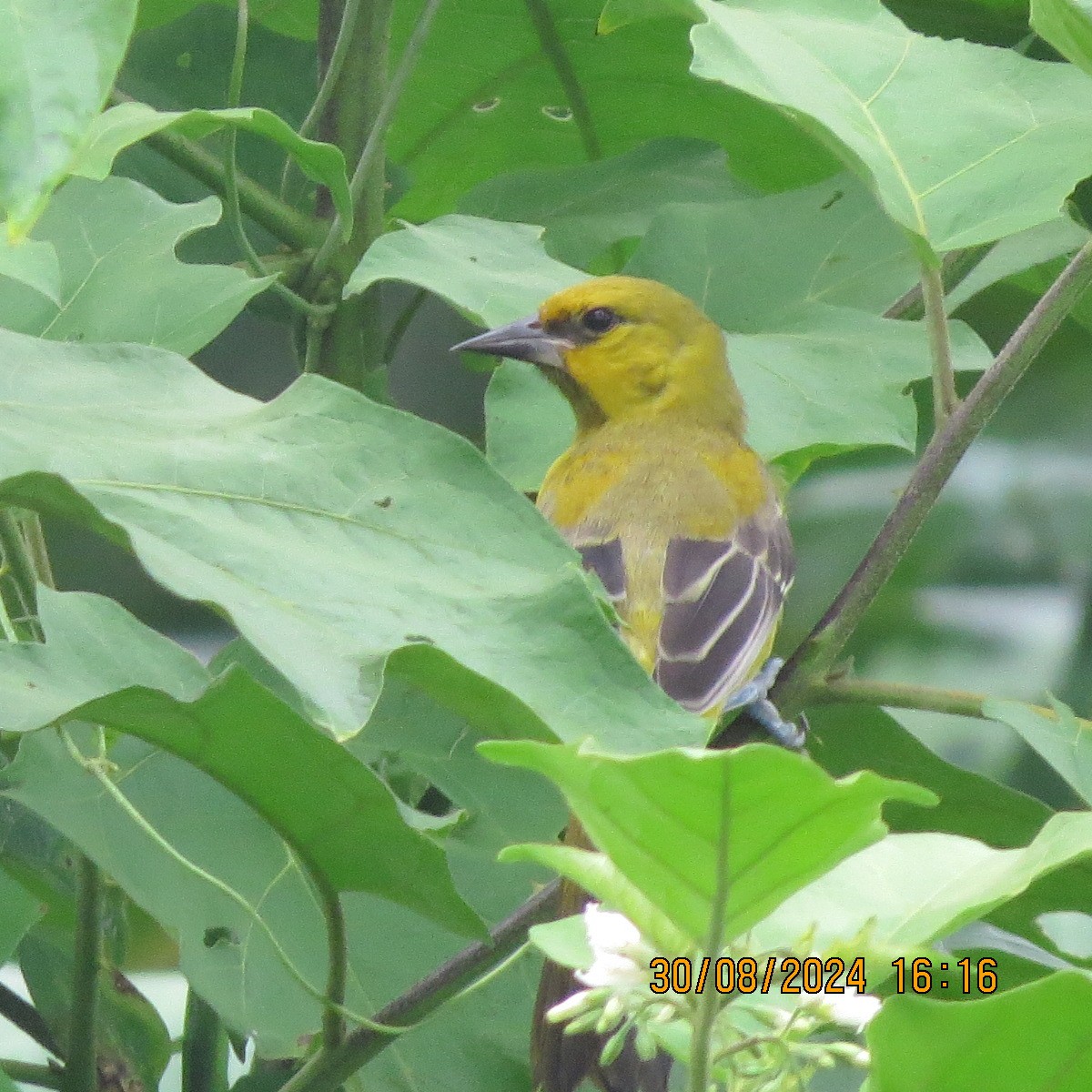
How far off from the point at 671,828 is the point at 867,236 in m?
1.55

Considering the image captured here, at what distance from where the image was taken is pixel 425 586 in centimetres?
121

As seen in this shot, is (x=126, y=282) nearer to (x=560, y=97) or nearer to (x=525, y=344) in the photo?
(x=560, y=97)

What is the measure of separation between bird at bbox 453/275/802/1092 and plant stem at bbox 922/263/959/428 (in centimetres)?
39

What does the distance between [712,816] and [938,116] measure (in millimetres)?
1098

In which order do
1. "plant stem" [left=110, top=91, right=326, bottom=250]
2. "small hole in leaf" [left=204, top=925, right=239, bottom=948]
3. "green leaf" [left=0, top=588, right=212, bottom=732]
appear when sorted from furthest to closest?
"plant stem" [left=110, top=91, right=326, bottom=250], "small hole in leaf" [left=204, top=925, right=239, bottom=948], "green leaf" [left=0, top=588, right=212, bottom=732]

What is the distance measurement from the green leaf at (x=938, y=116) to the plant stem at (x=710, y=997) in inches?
36.5

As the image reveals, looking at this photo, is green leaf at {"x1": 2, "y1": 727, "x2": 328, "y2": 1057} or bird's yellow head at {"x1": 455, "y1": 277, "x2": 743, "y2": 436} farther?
bird's yellow head at {"x1": 455, "y1": 277, "x2": 743, "y2": 436}

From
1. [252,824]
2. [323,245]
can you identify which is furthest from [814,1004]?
[323,245]

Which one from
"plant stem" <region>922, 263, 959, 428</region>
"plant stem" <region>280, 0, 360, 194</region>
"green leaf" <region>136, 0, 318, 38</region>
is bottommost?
"plant stem" <region>922, 263, 959, 428</region>

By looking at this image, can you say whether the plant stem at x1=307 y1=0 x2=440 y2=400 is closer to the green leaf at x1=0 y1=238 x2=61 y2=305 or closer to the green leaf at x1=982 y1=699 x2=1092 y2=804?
the green leaf at x1=0 y1=238 x2=61 y2=305

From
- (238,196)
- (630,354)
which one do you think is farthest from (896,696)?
(630,354)

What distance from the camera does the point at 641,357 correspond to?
3533mm

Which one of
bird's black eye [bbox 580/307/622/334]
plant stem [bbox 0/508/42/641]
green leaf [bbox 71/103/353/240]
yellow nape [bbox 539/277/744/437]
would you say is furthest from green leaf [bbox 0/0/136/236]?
bird's black eye [bbox 580/307/622/334]

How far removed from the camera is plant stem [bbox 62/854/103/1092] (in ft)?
5.62
